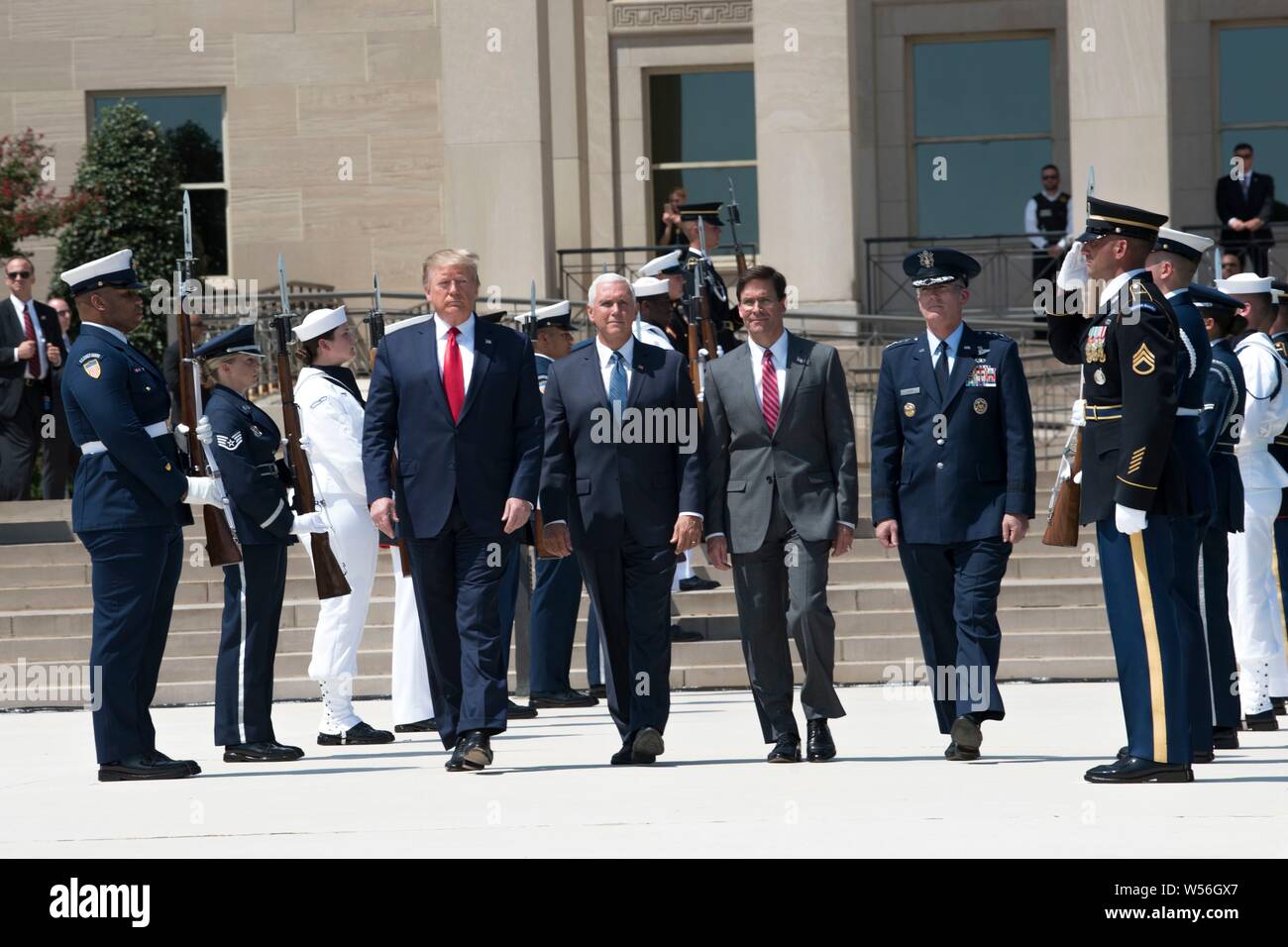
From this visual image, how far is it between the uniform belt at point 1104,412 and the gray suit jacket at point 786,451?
49.7 inches

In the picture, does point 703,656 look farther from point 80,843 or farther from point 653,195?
point 653,195

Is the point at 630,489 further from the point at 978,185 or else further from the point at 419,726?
the point at 978,185

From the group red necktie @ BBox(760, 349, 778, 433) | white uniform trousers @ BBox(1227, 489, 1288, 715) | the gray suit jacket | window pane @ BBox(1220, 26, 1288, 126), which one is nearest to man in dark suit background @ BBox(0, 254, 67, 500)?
the gray suit jacket

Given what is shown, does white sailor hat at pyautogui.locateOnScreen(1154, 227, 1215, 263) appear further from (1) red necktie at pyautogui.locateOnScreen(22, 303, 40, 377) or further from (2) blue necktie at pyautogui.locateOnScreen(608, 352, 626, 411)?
(1) red necktie at pyautogui.locateOnScreen(22, 303, 40, 377)

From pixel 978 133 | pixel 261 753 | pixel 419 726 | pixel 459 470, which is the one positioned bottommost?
pixel 419 726

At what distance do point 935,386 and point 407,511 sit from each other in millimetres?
2485

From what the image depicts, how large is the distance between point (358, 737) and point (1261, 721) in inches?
180

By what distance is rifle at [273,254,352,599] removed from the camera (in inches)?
394

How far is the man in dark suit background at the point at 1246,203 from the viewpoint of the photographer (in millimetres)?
20422

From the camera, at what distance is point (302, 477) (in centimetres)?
1020

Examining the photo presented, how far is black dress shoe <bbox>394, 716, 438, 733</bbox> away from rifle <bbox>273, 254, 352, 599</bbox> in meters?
1.07

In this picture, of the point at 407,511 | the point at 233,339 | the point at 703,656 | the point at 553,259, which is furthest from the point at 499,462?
the point at 553,259

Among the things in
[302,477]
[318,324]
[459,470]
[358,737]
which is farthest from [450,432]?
[358,737]

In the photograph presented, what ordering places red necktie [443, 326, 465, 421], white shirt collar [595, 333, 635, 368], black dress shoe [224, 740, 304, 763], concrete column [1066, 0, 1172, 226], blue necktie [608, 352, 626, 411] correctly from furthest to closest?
concrete column [1066, 0, 1172, 226] < black dress shoe [224, 740, 304, 763] < white shirt collar [595, 333, 635, 368] < blue necktie [608, 352, 626, 411] < red necktie [443, 326, 465, 421]
